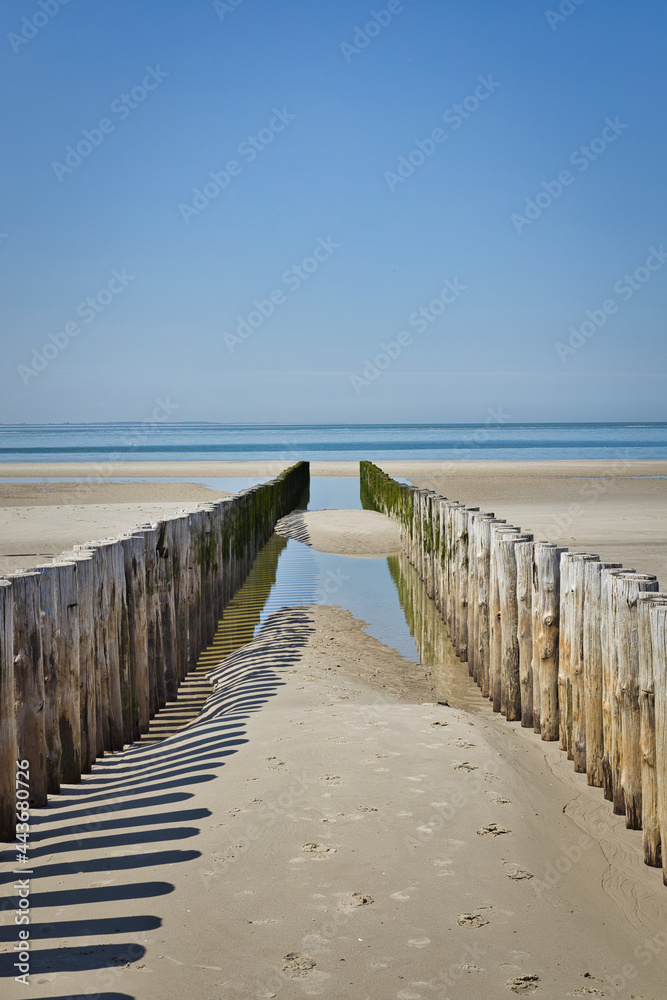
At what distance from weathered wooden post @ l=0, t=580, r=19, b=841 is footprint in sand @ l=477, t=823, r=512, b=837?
2.14 m

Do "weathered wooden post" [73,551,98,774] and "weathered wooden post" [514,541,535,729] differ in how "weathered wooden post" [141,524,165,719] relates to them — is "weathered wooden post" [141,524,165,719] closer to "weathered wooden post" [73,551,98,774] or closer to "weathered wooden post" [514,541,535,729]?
"weathered wooden post" [73,551,98,774]

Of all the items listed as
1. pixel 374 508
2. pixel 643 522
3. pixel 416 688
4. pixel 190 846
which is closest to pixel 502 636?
pixel 416 688

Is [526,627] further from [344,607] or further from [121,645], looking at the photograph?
[344,607]

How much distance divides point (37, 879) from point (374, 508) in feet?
62.7

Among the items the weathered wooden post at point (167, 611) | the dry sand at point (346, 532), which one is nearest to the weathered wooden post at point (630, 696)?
the weathered wooden post at point (167, 611)

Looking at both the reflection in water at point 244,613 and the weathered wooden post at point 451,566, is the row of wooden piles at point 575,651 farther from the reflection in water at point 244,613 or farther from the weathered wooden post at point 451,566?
the reflection in water at point 244,613

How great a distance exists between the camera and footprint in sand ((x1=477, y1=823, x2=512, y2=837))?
3582mm

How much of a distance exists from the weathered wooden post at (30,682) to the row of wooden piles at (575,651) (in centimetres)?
285

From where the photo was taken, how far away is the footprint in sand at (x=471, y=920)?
114 inches

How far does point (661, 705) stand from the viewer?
333 centimetres

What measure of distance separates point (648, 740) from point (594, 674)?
83 centimetres

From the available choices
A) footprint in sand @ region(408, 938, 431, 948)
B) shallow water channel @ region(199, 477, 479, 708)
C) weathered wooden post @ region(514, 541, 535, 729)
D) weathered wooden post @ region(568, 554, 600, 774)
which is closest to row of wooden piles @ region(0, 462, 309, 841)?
shallow water channel @ region(199, 477, 479, 708)

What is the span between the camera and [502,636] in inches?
236

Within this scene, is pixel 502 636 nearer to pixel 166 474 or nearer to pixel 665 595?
pixel 665 595
